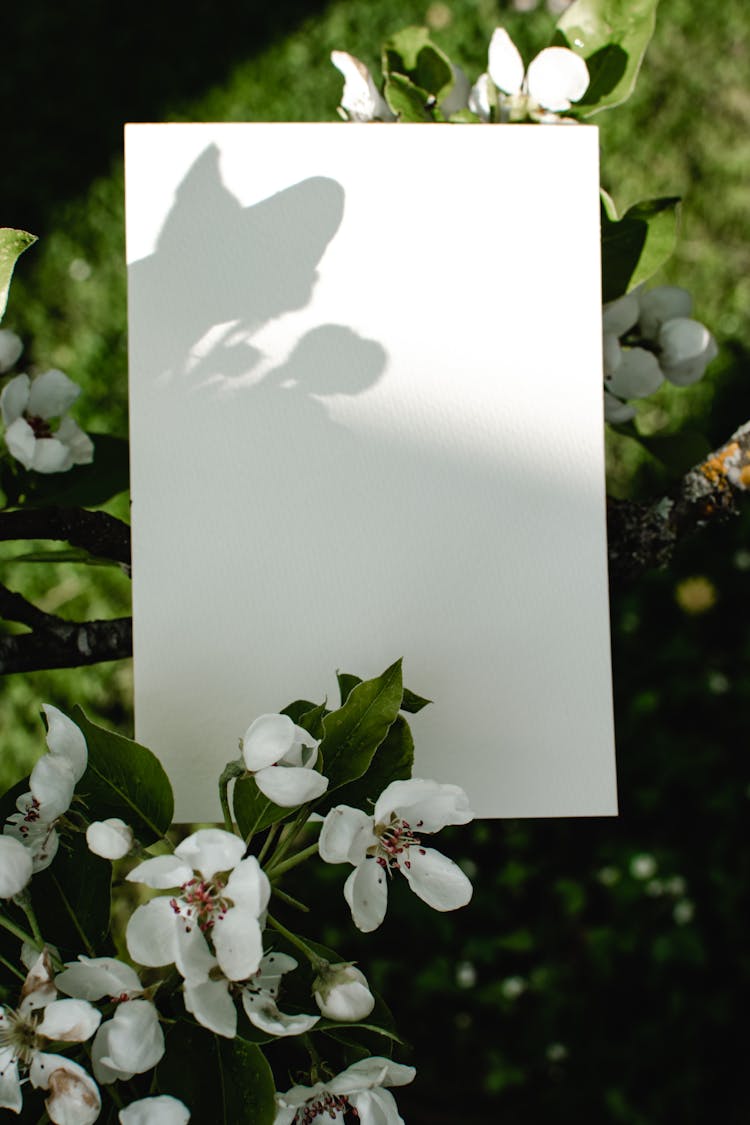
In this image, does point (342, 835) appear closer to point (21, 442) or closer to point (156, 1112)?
point (156, 1112)

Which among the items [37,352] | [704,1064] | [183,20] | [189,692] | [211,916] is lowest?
[704,1064]

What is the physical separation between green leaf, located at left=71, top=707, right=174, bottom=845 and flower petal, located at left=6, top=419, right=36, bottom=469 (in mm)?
277

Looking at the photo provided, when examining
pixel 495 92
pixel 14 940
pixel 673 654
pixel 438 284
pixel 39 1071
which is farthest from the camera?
pixel 673 654

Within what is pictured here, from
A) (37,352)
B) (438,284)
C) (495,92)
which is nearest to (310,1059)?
(438,284)

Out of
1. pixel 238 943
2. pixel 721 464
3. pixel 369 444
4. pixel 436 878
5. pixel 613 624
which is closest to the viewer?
pixel 238 943

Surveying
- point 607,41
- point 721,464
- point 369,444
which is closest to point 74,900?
point 369,444

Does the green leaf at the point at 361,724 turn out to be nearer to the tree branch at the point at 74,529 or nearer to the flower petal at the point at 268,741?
the flower petal at the point at 268,741

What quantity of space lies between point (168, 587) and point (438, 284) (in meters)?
0.32

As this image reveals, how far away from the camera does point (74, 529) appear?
85cm

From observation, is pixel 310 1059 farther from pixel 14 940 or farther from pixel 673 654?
pixel 673 654

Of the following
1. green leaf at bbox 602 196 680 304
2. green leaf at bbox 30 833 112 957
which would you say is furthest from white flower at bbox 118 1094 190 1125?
green leaf at bbox 602 196 680 304

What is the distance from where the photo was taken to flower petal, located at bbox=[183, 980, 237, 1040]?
1.92ft

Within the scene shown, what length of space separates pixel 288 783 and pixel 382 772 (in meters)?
0.11

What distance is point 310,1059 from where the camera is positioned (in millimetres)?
727
